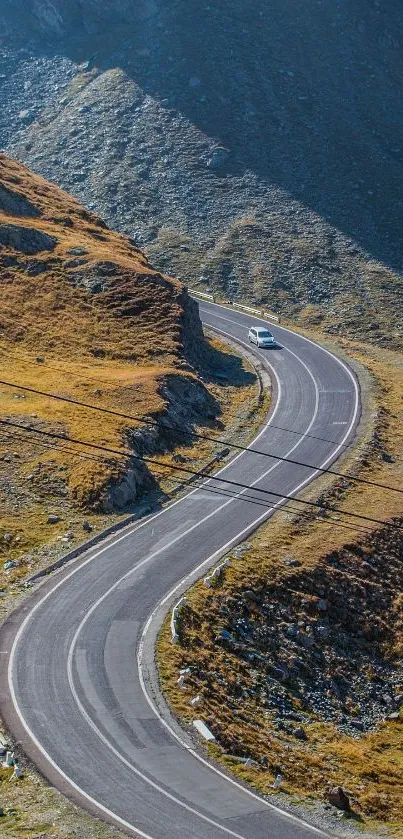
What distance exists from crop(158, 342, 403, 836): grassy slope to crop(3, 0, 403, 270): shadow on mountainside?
71.3 metres

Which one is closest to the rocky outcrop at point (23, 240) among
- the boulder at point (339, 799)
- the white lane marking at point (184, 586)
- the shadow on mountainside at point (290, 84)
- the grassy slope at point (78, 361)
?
the grassy slope at point (78, 361)

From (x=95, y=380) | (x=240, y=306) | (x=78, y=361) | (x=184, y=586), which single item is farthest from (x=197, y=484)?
(x=240, y=306)

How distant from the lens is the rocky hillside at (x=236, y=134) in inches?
4493

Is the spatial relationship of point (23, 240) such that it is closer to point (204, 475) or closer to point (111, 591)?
point (204, 475)

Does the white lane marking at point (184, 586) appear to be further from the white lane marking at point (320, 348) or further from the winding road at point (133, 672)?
the white lane marking at point (320, 348)

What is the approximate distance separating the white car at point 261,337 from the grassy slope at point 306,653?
27.4m

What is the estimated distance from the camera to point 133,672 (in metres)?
37.0

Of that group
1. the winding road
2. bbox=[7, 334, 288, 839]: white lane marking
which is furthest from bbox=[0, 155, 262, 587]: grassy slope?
the winding road

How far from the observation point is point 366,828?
1185 inches

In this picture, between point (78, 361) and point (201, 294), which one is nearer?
point (78, 361)

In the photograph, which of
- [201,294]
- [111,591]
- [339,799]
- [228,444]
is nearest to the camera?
[339,799]

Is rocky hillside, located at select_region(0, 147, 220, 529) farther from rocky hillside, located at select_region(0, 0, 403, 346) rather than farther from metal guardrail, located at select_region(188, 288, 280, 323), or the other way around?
rocky hillside, located at select_region(0, 0, 403, 346)

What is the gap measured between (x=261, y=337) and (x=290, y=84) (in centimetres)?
7238

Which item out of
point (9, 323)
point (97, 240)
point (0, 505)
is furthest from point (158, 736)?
point (97, 240)
